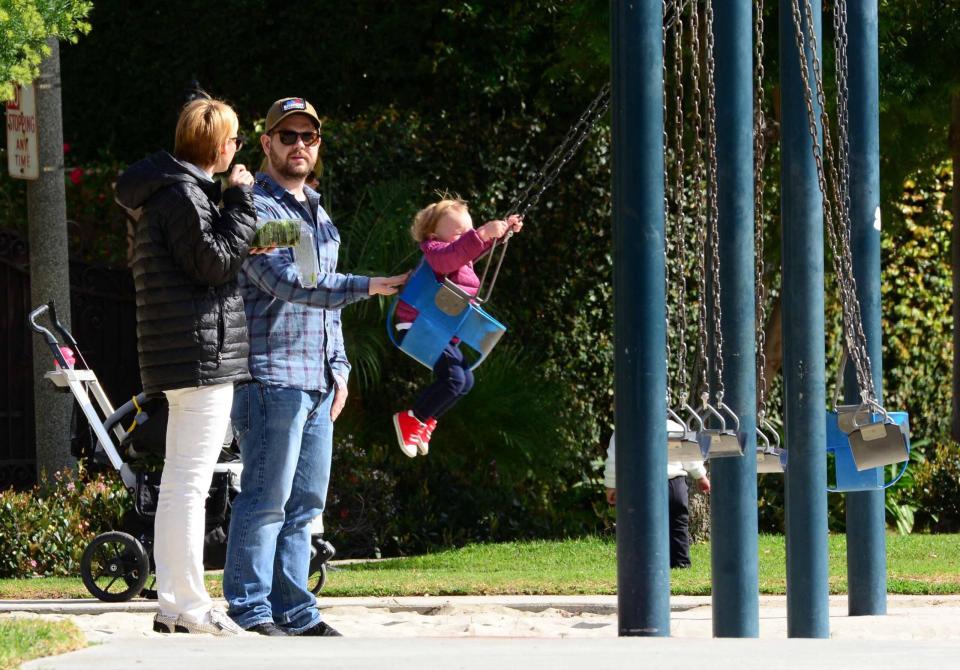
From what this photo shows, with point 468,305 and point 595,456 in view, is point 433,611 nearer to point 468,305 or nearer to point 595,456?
point 468,305

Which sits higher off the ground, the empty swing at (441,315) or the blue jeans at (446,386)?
the empty swing at (441,315)

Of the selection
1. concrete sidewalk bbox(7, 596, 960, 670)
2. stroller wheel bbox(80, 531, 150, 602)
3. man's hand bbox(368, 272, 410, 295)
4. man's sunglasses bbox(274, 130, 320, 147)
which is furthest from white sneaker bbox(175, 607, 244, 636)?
stroller wheel bbox(80, 531, 150, 602)

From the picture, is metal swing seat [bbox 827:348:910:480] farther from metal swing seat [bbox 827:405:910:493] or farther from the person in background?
the person in background

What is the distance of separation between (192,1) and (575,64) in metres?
4.95

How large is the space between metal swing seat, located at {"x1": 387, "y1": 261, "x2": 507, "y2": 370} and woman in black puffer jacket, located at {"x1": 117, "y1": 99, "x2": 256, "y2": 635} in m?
1.17

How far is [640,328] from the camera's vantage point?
5363 mm

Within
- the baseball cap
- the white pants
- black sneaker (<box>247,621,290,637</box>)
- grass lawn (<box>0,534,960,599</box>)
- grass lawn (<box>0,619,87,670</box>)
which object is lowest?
grass lawn (<box>0,534,960,599</box>)

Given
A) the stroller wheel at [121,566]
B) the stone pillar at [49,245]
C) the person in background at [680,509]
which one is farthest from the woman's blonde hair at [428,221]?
the stone pillar at [49,245]

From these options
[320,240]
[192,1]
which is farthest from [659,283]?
[192,1]

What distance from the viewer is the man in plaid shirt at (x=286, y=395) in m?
5.66

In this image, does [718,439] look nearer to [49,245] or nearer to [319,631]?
[319,631]

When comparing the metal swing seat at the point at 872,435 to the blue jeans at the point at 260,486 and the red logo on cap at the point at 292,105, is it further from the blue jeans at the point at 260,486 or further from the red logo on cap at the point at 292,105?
the red logo on cap at the point at 292,105

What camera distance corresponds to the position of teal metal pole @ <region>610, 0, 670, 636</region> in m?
5.34

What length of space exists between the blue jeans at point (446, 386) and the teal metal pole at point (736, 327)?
2110mm
